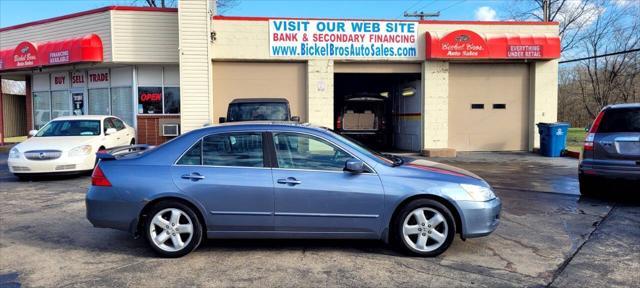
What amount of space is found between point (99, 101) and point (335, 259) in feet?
52.7

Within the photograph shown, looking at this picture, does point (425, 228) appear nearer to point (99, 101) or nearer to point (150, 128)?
point (150, 128)

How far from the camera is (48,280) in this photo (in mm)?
4531

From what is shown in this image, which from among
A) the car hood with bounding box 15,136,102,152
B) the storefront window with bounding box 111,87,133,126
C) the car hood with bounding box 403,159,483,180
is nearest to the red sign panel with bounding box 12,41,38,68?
the storefront window with bounding box 111,87,133,126

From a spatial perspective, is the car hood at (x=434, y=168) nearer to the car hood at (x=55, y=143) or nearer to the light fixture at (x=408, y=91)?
the car hood at (x=55, y=143)

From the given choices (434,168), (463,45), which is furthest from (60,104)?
(434,168)

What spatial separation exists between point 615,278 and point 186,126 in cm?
1363

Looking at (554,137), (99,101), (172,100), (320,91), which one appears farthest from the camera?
(99,101)

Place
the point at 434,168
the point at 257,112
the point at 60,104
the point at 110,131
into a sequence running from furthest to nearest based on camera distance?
the point at 60,104
the point at 110,131
the point at 257,112
the point at 434,168

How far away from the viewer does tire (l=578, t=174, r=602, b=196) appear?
8.38 meters

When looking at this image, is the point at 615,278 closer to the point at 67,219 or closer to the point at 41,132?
the point at 67,219

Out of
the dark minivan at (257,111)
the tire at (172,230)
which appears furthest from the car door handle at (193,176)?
the dark minivan at (257,111)

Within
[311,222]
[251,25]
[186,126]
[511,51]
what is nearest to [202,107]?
[186,126]

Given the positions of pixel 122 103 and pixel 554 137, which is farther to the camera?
pixel 122 103

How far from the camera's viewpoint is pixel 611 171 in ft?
25.5
